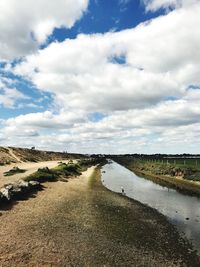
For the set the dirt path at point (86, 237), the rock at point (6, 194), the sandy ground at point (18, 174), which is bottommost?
the dirt path at point (86, 237)

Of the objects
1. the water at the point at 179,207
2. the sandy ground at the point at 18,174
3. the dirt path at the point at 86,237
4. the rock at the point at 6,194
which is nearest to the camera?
the dirt path at the point at 86,237

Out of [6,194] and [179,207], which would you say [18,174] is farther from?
[179,207]

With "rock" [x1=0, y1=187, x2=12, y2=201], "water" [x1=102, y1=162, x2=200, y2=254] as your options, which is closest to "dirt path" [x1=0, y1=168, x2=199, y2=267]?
"water" [x1=102, y1=162, x2=200, y2=254]

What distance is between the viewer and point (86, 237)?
799 inches

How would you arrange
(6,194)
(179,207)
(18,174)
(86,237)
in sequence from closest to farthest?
(86,237), (6,194), (179,207), (18,174)

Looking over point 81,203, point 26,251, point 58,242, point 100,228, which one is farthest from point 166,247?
→ point 81,203

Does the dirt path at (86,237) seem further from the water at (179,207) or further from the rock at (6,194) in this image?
the rock at (6,194)

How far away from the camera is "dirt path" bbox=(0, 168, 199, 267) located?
Answer: 54.6ft

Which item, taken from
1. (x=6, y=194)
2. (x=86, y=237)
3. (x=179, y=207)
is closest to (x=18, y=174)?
(x=6, y=194)

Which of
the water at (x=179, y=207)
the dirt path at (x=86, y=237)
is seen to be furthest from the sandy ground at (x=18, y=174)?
the water at (x=179, y=207)

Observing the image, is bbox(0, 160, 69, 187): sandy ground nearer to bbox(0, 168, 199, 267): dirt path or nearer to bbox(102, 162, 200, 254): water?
bbox(0, 168, 199, 267): dirt path

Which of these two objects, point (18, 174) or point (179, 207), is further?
point (18, 174)

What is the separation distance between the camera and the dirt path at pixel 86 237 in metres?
16.6

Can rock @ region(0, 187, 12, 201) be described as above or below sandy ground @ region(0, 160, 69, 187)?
below
